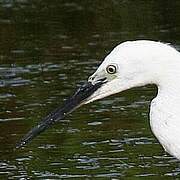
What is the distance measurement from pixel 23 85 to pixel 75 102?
667 cm

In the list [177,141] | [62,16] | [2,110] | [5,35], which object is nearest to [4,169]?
[2,110]

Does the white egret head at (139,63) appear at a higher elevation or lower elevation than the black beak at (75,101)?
higher

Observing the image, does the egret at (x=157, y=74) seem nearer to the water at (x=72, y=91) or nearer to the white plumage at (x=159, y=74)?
the white plumage at (x=159, y=74)

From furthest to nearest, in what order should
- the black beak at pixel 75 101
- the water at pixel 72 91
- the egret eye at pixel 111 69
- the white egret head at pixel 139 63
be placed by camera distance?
the water at pixel 72 91 < the black beak at pixel 75 101 < the egret eye at pixel 111 69 < the white egret head at pixel 139 63

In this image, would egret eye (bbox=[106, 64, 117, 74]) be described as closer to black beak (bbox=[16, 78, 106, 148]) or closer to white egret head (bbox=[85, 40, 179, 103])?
white egret head (bbox=[85, 40, 179, 103])

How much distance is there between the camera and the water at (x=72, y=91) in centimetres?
1073

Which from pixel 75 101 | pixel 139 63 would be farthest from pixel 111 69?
pixel 75 101

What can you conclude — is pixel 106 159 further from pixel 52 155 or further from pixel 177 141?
pixel 177 141

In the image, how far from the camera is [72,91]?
1411 cm

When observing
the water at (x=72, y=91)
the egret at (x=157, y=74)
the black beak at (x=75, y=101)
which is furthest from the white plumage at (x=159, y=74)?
the water at (x=72, y=91)

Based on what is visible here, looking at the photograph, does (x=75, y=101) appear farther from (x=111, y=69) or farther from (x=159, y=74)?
(x=159, y=74)

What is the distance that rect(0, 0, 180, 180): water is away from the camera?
1073 cm

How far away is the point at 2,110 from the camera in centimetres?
1320

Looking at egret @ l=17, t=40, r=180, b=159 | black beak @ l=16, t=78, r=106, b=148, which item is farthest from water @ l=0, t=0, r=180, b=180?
egret @ l=17, t=40, r=180, b=159
